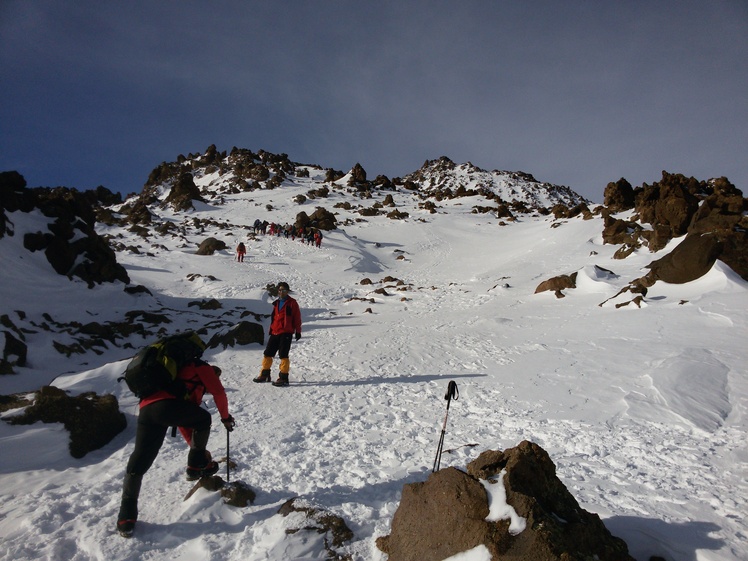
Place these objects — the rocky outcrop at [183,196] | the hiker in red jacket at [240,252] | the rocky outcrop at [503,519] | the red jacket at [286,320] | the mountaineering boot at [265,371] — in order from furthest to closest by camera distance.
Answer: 1. the rocky outcrop at [183,196]
2. the hiker in red jacket at [240,252]
3. the red jacket at [286,320]
4. the mountaineering boot at [265,371]
5. the rocky outcrop at [503,519]

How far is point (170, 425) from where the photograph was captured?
13.1ft

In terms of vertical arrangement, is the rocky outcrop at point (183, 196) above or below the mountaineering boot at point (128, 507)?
above

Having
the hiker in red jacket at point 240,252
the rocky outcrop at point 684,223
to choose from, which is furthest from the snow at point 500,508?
the hiker in red jacket at point 240,252

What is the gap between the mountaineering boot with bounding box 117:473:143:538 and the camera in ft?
11.9

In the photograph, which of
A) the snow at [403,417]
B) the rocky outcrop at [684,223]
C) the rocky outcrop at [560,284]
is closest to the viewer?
the snow at [403,417]

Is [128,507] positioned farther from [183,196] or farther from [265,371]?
[183,196]

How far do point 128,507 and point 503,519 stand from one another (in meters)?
3.58

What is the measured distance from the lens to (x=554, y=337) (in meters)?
10.9

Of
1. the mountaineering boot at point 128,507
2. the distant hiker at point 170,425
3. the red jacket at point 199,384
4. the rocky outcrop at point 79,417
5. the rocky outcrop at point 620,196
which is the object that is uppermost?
the rocky outcrop at point 620,196

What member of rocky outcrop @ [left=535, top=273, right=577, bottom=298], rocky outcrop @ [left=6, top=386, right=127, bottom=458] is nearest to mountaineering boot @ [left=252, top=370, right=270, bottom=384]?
rocky outcrop @ [left=6, top=386, right=127, bottom=458]

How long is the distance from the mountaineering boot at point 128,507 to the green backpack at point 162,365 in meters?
0.82

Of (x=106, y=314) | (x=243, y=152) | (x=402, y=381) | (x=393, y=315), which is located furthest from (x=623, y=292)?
(x=243, y=152)

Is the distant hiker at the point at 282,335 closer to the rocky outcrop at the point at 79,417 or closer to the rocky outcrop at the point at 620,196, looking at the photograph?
the rocky outcrop at the point at 79,417

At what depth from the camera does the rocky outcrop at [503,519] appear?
8.70 ft
